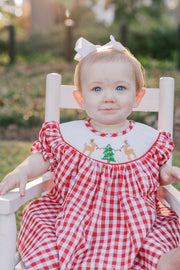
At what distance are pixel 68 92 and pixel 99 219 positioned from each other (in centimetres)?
66

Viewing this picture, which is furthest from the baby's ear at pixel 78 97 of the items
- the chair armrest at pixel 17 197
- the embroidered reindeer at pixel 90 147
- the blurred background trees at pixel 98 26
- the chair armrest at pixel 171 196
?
the blurred background trees at pixel 98 26

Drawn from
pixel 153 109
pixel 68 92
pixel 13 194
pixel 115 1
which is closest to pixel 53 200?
pixel 13 194

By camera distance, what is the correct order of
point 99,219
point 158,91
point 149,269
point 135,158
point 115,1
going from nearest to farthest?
point 149,269 → point 99,219 → point 135,158 → point 158,91 → point 115,1

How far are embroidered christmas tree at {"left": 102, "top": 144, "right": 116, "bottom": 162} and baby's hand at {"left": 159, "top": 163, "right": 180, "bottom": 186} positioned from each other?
0.21 m

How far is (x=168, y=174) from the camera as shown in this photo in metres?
1.50

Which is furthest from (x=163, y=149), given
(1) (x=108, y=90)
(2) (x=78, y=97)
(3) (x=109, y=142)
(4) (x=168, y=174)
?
(2) (x=78, y=97)

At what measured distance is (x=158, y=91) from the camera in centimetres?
175

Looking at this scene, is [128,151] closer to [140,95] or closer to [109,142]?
[109,142]

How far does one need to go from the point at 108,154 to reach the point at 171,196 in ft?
0.98

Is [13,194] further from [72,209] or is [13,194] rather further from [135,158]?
[135,158]

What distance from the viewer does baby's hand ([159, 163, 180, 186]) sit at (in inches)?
57.8

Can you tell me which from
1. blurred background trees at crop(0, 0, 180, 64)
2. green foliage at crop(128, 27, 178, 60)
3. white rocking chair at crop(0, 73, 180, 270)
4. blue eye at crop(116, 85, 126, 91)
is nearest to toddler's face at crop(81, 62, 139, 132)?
blue eye at crop(116, 85, 126, 91)

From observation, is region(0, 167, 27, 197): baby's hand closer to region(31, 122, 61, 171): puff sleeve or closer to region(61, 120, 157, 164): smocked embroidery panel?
region(31, 122, 61, 171): puff sleeve

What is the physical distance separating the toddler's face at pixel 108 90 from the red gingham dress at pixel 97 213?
0.35 feet
